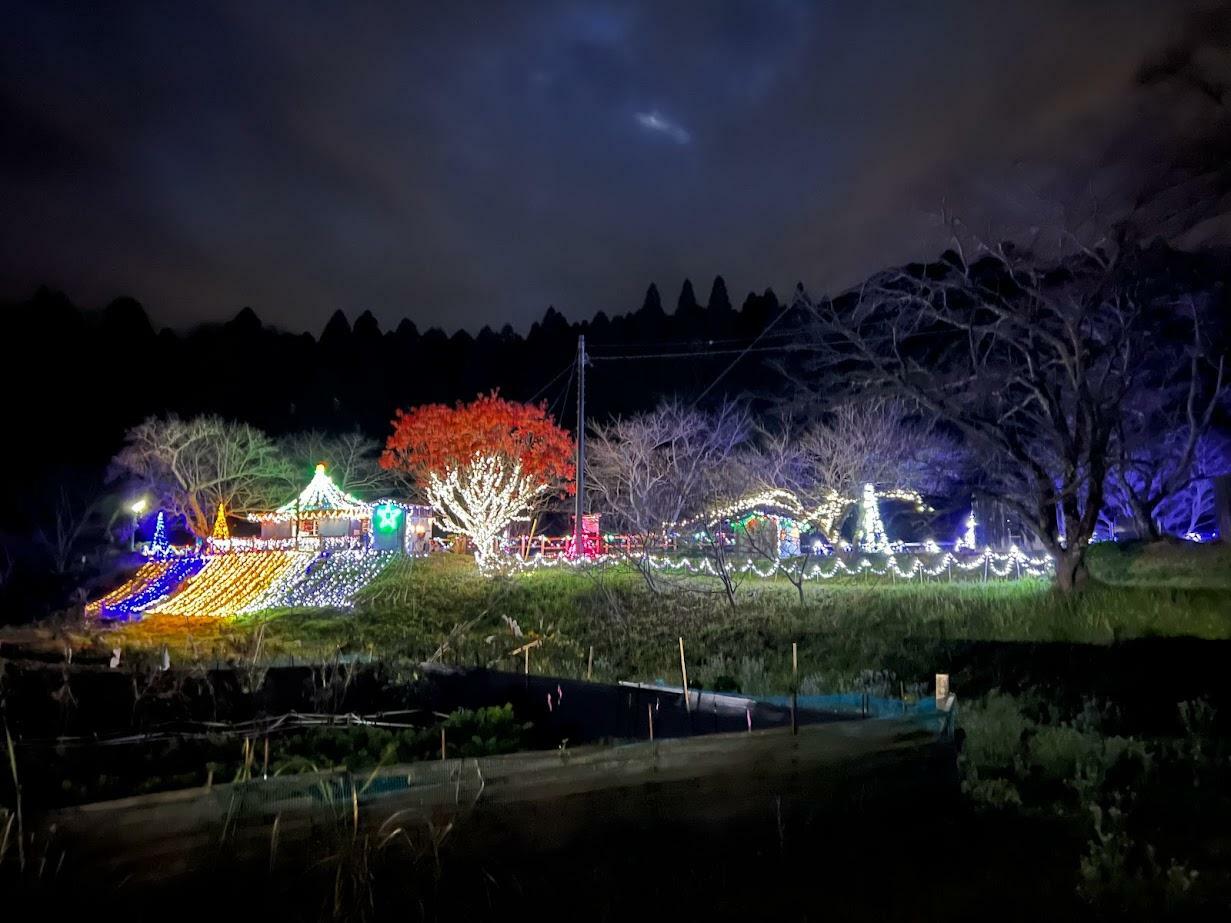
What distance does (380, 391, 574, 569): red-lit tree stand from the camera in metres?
27.7

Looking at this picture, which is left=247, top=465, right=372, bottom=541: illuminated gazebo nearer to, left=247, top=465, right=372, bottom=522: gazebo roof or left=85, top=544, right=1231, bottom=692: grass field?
left=247, top=465, right=372, bottom=522: gazebo roof

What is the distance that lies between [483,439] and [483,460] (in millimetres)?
997

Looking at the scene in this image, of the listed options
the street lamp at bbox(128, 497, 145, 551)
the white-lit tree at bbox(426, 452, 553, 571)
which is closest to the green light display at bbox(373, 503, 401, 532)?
the white-lit tree at bbox(426, 452, 553, 571)

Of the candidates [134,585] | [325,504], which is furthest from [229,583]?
[325,504]

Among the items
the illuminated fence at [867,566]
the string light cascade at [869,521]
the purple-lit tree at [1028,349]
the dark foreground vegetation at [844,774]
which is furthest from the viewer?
the string light cascade at [869,521]

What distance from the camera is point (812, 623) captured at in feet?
45.9

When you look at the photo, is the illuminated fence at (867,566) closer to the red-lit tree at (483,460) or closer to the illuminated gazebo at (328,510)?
the red-lit tree at (483,460)

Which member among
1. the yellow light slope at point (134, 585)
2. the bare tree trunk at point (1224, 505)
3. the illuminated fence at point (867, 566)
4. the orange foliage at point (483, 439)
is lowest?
the yellow light slope at point (134, 585)

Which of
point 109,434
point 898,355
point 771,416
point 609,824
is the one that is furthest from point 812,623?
point 109,434

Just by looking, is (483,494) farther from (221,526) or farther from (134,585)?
(221,526)

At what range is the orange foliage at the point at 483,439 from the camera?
96.9ft

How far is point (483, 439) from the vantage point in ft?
96.6

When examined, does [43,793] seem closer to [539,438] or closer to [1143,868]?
[1143,868]

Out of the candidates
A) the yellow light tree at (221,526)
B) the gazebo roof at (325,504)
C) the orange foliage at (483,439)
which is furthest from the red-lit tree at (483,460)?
the yellow light tree at (221,526)
